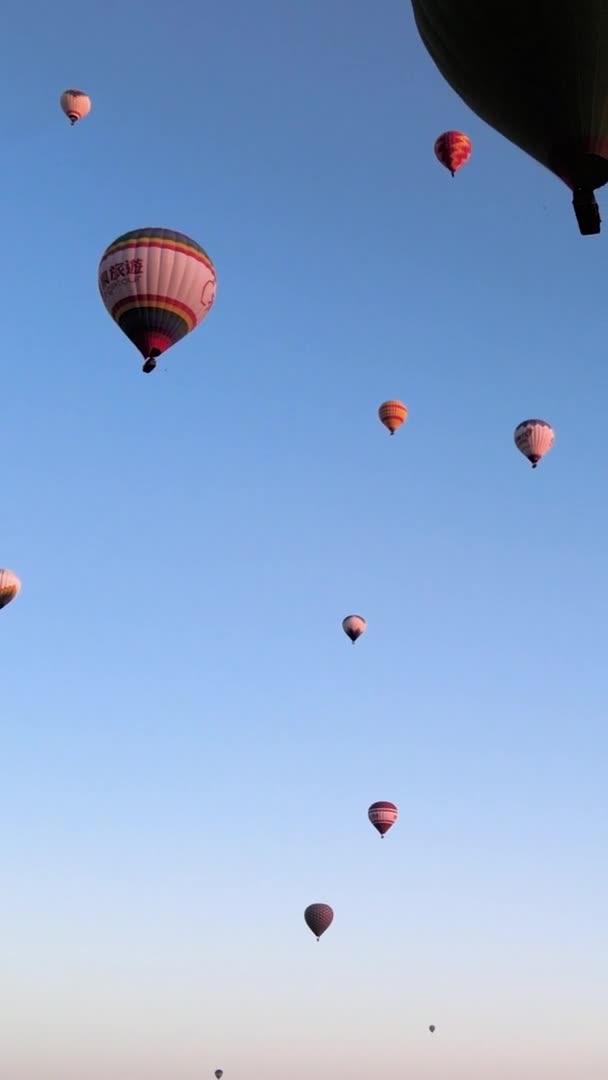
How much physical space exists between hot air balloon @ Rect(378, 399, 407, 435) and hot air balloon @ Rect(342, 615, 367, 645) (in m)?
9.37

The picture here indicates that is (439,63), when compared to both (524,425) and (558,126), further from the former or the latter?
(524,425)

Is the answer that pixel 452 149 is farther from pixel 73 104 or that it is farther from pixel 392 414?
pixel 73 104

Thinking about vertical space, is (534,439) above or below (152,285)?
above

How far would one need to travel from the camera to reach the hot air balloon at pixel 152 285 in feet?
85.7

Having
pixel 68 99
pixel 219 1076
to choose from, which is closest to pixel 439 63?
pixel 68 99

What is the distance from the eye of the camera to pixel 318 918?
49031 mm

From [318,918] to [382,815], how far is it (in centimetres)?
593

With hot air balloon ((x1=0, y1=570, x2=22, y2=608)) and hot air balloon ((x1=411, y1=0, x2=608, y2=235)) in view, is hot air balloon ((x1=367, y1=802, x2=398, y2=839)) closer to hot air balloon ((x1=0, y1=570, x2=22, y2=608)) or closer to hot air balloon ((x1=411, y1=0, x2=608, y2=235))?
hot air balloon ((x1=0, y1=570, x2=22, y2=608))

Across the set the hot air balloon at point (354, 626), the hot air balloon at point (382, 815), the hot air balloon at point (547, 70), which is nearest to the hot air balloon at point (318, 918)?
the hot air balloon at point (382, 815)

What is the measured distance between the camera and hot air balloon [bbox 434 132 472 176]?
38.9m

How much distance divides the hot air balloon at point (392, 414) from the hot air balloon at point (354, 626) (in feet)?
30.7

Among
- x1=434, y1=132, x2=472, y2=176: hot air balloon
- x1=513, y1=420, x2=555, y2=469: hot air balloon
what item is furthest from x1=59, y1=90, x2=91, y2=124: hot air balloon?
x1=513, y1=420, x2=555, y2=469: hot air balloon

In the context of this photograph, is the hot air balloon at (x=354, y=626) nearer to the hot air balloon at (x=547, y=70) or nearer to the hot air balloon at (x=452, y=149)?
the hot air balloon at (x=452, y=149)

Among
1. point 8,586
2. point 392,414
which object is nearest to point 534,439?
point 392,414
